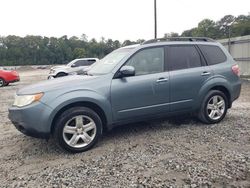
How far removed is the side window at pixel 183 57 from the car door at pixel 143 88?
19 cm

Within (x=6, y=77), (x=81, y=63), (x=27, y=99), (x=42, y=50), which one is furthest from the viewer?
(x=42, y=50)

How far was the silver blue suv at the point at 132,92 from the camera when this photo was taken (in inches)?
152

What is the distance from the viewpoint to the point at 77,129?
3.98 m

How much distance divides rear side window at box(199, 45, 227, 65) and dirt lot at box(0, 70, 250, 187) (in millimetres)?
1299

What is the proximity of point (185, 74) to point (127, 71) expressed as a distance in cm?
125

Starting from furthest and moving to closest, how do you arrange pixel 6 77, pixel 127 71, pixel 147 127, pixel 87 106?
pixel 6 77 → pixel 147 127 → pixel 127 71 → pixel 87 106

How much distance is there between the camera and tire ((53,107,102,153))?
12.7 feet

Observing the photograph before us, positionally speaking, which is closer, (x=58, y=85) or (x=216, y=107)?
(x=58, y=85)

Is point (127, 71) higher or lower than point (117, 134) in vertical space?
higher

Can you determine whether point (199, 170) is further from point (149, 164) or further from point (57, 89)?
point (57, 89)

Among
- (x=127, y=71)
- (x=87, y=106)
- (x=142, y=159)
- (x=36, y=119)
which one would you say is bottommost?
(x=142, y=159)

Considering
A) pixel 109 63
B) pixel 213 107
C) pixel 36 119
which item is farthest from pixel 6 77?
pixel 213 107

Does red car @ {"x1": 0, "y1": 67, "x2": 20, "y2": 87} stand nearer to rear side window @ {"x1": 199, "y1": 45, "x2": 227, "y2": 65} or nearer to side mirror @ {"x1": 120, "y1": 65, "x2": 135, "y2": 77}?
side mirror @ {"x1": 120, "y1": 65, "x2": 135, "y2": 77}

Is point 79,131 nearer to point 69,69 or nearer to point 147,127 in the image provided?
point 147,127
